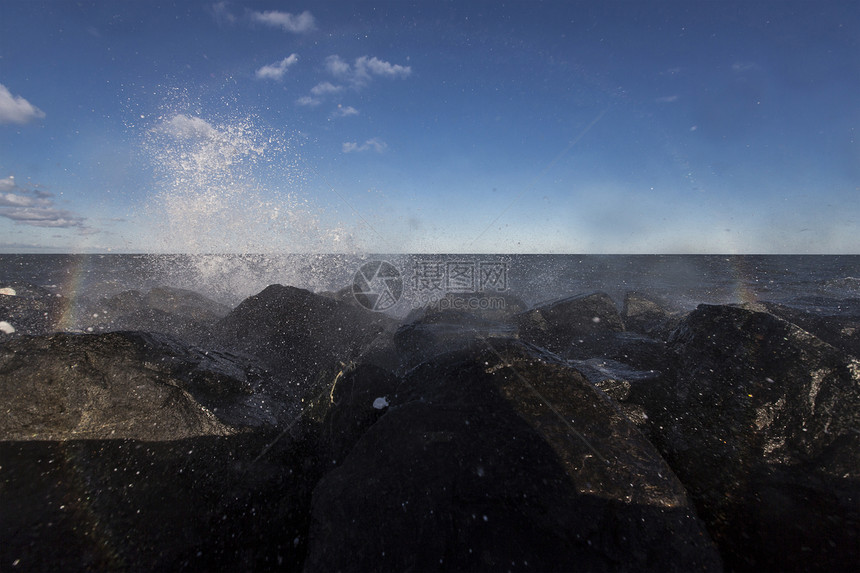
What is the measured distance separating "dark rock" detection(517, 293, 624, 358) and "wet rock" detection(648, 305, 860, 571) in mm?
2872

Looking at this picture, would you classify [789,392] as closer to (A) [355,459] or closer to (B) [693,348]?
(B) [693,348]

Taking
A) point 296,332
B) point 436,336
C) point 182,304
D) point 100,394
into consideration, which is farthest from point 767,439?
point 182,304

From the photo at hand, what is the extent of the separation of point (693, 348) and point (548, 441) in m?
2.35

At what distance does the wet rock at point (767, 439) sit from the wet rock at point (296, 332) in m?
3.98

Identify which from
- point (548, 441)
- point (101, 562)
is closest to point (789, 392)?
point (548, 441)

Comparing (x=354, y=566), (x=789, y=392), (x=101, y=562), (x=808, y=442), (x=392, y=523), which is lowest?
(x=101, y=562)

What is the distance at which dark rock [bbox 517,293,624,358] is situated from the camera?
6543mm

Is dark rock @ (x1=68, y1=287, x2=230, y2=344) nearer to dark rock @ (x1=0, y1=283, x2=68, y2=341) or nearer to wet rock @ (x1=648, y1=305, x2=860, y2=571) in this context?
dark rock @ (x1=0, y1=283, x2=68, y2=341)

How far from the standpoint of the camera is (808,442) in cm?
270

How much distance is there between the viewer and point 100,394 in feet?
10.0

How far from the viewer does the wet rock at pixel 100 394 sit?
2971mm

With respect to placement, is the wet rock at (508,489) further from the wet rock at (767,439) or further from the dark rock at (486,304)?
the dark rock at (486,304)

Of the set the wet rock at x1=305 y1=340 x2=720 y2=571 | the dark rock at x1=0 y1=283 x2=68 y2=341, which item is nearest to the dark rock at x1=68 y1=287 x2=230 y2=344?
the dark rock at x1=0 y1=283 x2=68 y2=341

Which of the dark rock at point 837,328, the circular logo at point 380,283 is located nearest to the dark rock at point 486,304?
the circular logo at point 380,283
